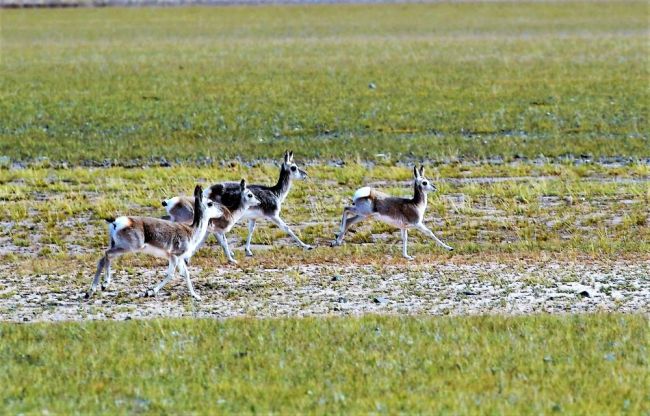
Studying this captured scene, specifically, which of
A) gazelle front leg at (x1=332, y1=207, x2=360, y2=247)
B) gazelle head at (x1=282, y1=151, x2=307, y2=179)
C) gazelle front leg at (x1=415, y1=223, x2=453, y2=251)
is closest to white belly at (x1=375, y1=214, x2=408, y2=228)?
gazelle front leg at (x1=415, y1=223, x2=453, y2=251)

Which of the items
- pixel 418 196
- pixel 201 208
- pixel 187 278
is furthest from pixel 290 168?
pixel 187 278

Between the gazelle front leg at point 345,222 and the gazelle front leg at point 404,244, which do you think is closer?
the gazelle front leg at point 404,244

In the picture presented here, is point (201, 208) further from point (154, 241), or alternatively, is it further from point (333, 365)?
point (333, 365)

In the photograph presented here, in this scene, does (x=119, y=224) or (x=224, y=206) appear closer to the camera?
(x=119, y=224)

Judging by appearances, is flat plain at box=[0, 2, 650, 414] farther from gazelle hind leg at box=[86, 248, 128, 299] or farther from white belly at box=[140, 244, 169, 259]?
white belly at box=[140, 244, 169, 259]

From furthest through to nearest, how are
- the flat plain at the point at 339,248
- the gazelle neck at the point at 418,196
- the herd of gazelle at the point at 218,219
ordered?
the gazelle neck at the point at 418,196
the herd of gazelle at the point at 218,219
the flat plain at the point at 339,248

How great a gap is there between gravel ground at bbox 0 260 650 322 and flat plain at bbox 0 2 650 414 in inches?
1.9

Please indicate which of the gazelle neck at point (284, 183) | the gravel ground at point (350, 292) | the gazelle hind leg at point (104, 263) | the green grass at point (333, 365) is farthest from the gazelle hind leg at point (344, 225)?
the green grass at point (333, 365)

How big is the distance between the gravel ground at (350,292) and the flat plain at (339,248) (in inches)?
1.9

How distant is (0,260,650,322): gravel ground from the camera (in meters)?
13.3

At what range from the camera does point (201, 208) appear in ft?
50.2

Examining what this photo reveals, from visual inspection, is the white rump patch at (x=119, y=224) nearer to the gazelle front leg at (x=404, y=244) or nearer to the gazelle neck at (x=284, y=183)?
the gazelle front leg at (x=404, y=244)

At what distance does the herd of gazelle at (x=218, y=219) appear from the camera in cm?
1415

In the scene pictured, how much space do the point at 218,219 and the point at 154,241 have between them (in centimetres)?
255
